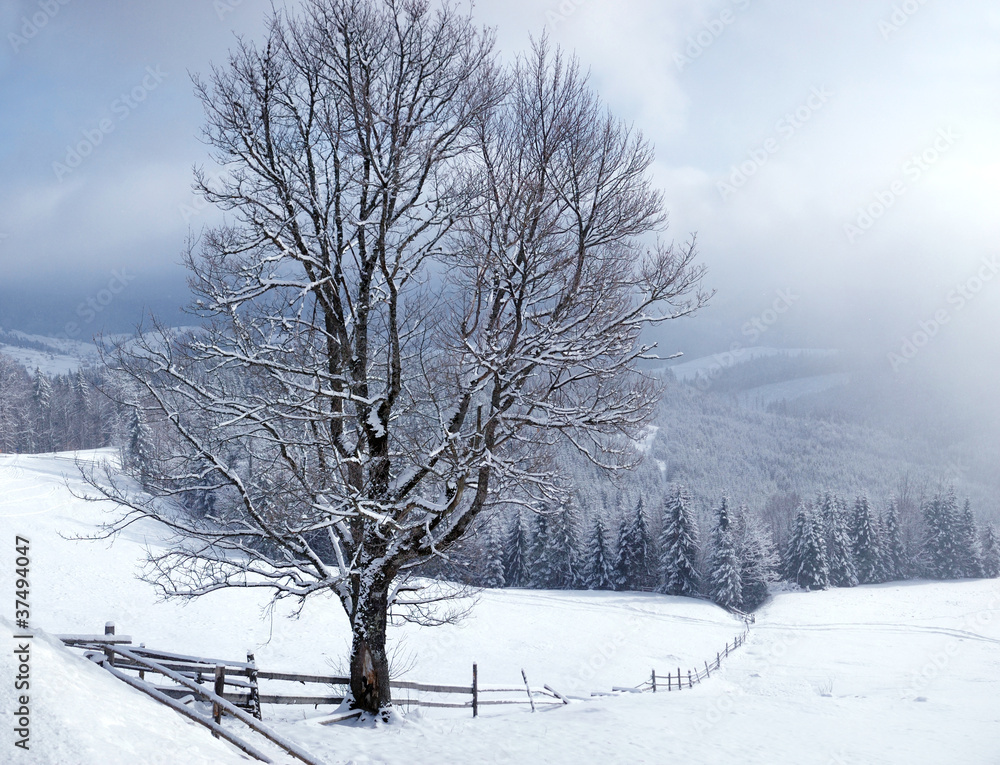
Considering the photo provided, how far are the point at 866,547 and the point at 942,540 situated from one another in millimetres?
9318

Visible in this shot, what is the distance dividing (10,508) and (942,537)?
85850 millimetres

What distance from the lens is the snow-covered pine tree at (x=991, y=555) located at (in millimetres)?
64438

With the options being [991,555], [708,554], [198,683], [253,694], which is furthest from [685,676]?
[991,555]

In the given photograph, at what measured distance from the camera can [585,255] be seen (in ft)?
27.1

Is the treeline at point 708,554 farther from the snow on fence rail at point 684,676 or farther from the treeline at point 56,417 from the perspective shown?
the treeline at point 56,417

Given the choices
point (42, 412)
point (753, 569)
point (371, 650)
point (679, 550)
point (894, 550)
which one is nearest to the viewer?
point (371, 650)

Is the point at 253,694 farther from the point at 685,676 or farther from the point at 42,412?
the point at 42,412

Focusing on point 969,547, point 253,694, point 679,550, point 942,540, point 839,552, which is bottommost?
point 839,552

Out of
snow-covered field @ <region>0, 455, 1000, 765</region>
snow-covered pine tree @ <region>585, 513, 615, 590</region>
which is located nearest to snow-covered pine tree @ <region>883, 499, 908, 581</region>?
snow-covered field @ <region>0, 455, 1000, 765</region>

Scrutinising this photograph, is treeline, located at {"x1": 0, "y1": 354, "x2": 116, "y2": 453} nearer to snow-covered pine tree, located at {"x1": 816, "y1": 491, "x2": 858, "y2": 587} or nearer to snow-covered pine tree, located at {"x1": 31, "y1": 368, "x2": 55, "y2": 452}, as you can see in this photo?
snow-covered pine tree, located at {"x1": 31, "y1": 368, "x2": 55, "y2": 452}

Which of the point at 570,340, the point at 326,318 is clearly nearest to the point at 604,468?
the point at 570,340

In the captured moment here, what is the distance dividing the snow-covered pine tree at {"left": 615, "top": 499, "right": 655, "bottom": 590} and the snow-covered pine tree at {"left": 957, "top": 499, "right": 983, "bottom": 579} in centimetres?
3760

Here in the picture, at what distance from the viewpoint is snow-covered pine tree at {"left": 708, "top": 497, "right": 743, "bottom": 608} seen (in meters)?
54.2

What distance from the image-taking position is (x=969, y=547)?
6556 centimetres
